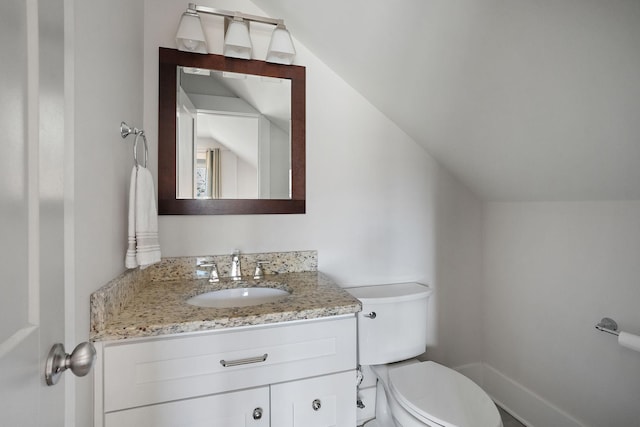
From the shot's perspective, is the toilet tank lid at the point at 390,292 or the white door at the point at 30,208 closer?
the white door at the point at 30,208

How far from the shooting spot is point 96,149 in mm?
912

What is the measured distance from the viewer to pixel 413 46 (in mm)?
1188

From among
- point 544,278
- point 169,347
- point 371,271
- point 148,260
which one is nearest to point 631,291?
point 544,278

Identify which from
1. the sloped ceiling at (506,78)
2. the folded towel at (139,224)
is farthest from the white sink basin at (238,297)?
the sloped ceiling at (506,78)

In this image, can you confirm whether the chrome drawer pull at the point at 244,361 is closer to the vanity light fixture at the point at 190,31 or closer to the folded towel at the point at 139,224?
the folded towel at the point at 139,224

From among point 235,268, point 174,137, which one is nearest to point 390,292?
point 235,268

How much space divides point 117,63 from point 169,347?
101 cm

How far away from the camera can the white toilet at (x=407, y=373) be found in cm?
113

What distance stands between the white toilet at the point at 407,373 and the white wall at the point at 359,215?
22 centimetres

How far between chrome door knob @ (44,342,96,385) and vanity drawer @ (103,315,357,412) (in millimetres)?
427

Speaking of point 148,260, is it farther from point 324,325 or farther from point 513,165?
point 513,165

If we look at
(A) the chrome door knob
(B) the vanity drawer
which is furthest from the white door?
(B) the vanity drawer

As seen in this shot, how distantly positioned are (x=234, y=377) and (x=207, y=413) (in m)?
0.13

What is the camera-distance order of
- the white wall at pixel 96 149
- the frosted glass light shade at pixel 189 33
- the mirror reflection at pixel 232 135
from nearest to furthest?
the white wall at pixel 96 149 < the frosted glass light shade at pixel 189 33 < the mirror reflection at pixel 232 135
